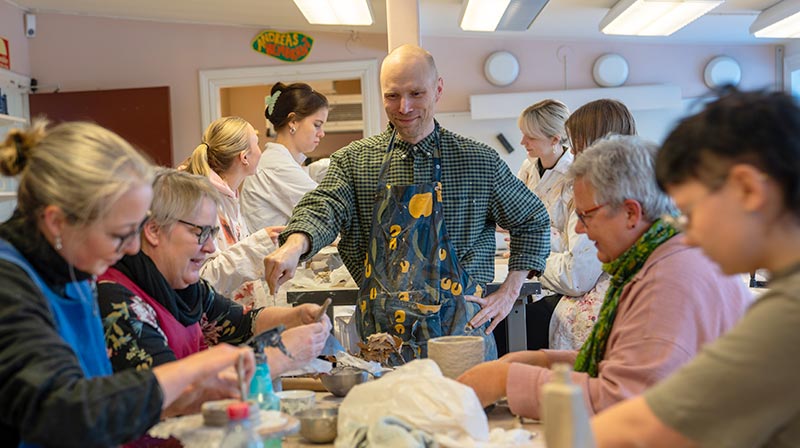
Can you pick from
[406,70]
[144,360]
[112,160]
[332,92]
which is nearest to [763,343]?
[112,160]

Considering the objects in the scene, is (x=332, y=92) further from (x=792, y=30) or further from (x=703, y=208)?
(x=703, y=208)

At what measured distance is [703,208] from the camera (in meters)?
1.11

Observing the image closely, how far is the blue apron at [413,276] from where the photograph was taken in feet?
8.25

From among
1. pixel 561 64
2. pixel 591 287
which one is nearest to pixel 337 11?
pixel 591 287

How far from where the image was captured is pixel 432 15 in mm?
6145

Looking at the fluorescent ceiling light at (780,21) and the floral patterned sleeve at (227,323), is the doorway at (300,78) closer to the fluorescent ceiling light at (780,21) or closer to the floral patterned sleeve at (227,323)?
the fluorescent ceiling light at (780,21)

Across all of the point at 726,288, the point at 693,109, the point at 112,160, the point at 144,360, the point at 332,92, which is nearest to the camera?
the point at 693,109

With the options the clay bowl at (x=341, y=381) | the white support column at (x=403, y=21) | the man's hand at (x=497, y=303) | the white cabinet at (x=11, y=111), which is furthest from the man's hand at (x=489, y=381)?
the white cabinet at (x=11, y=111)

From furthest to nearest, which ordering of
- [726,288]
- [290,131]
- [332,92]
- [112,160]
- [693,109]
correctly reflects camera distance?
[332,92]
[290,131]
[726,288]
[112,160]
[693,109]

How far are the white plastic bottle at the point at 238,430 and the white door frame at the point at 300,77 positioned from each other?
6.10m

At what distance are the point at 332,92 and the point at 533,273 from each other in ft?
20.2

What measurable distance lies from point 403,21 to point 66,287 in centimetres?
271

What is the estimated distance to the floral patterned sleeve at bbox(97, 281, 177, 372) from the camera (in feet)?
5.82

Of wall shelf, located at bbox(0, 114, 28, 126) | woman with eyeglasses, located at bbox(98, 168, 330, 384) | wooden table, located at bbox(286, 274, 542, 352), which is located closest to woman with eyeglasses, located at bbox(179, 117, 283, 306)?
wooden table, located at bbox(286, 274, 542, 352)
